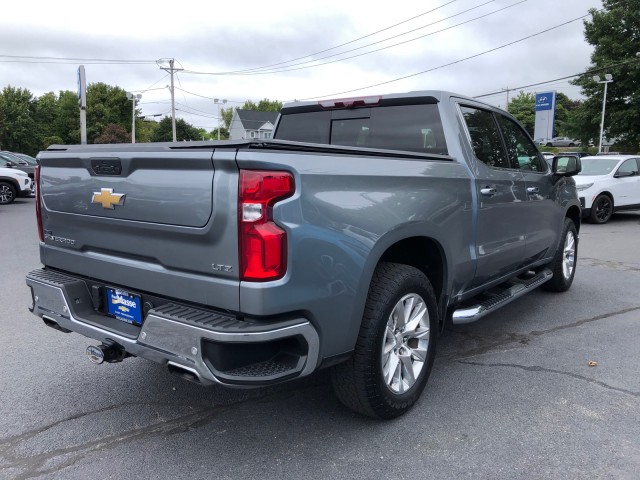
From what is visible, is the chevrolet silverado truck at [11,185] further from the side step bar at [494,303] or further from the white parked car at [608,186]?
the side step bar at [494,303]

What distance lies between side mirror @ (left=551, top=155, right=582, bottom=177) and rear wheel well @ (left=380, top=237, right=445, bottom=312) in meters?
2.44

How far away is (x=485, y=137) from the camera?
4277 millimetres

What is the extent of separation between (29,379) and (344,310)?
2.52 meters

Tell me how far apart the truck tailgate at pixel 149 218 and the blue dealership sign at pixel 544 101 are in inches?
1116

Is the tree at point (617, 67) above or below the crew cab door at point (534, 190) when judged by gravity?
above

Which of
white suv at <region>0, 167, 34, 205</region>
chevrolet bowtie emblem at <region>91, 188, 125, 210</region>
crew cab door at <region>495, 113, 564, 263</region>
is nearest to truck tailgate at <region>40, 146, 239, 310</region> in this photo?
chevrolet bowtie emblem at <region>91, 188, 125, 210</region>

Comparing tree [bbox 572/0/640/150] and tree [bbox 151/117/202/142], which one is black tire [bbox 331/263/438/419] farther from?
tree [bbox 151/117/202/142]

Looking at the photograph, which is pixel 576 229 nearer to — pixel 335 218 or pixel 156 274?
pixel 335 218

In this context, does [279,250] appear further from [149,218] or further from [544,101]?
[544,101]

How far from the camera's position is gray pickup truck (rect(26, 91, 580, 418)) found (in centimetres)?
237

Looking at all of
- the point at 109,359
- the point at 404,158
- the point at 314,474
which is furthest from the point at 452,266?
the point at 109,359

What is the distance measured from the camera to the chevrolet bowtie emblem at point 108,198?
277cm

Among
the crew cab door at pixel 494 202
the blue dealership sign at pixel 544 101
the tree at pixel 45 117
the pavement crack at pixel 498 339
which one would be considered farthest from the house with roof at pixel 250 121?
the crew cab door at pixel 494 202

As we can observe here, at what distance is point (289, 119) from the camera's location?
15.6 ft
